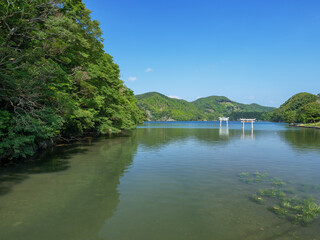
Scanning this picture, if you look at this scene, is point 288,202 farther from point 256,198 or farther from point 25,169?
point 25,169

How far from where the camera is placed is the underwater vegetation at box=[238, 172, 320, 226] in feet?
21.4

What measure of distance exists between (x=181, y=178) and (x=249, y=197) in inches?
158

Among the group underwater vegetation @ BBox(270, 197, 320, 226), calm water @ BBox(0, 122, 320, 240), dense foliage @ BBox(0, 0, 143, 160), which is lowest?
calm water @ BBox(0, 122, 320, 240)

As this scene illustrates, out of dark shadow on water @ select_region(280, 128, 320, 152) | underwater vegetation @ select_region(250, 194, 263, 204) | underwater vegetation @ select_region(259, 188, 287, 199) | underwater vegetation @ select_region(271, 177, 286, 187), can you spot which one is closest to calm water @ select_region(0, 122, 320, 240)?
underwater vegetation @ select_region(250, 194, 263, 204)

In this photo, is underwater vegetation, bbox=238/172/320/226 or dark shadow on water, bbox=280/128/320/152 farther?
dark shadow on water, bbox=280/128/320/152

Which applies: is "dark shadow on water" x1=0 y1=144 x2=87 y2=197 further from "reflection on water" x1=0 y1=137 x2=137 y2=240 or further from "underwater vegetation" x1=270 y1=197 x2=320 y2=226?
"underwater vegetation" x1=270 y1=197 x2=320 y2=226

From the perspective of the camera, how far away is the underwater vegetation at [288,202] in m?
6.51

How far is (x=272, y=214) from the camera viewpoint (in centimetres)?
667

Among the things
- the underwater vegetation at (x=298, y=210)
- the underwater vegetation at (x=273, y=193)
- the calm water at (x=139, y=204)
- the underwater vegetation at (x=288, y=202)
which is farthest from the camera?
the underwater vegetation at (x=273, y=193)

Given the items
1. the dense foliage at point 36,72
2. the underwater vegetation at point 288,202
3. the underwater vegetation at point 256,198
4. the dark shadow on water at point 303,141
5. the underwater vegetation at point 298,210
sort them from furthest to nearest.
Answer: the dark shadow on water at point 303,141, the dense foliage at point 36,72, the underwater vegetation at point 256,198, the underwater vegetation at point 288,202, the underwater vegetation at point 298,210

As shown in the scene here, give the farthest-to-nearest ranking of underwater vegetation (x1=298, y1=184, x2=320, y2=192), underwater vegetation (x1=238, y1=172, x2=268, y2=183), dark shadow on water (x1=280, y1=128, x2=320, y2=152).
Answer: dark shadow on water (x1=280, y1=128, x2=320, y2=152) → underwater vegetation (x1=238, y1=172, x2=268, y2=183) → underwater vegetation (x1=298, y1=184, x2=320, y2=192)

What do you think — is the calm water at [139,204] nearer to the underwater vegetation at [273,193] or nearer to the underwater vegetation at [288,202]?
the underwater vegetation at [288,202]

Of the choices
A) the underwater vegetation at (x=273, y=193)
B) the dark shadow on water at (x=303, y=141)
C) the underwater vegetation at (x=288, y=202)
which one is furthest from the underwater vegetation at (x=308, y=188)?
the dark shadow on water at (x=303, y=141)

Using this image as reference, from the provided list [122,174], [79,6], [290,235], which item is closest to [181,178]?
[122,174]
